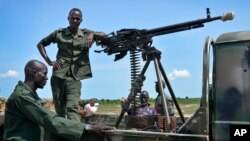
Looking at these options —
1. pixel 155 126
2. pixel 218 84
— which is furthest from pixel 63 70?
pixel 218 84

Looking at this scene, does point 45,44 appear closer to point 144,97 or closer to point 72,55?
point 72,55

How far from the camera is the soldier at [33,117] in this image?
3791 mm

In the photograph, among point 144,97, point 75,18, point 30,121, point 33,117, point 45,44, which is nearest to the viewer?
point 33,117

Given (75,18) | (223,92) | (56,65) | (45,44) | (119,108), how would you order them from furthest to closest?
1. (119,108)
2. (45,44)
3. (75,18)
4. (56,65)
5. (223,92)

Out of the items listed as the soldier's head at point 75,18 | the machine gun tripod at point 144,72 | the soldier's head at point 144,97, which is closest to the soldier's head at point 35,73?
the machine gun tripod at point 144,72

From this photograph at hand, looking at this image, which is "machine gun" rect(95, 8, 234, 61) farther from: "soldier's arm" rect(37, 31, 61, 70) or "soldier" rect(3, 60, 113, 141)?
"soldier" rect(3, 60, 113, 141)

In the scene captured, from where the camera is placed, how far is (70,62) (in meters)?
6.18

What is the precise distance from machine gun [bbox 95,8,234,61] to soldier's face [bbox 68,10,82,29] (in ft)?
1.40

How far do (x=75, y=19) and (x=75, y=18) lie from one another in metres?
0.01

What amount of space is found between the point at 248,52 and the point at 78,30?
11.1 feet

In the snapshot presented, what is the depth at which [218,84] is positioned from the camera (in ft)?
11.4

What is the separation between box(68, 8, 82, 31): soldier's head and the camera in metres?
6.32

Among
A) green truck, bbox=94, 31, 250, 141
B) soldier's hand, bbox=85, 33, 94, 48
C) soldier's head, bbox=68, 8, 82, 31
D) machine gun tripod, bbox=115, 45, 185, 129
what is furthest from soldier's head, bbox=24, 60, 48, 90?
soldier's head, bbox=68, 8, 82, 31

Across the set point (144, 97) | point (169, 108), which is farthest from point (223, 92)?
point (144, 97)
